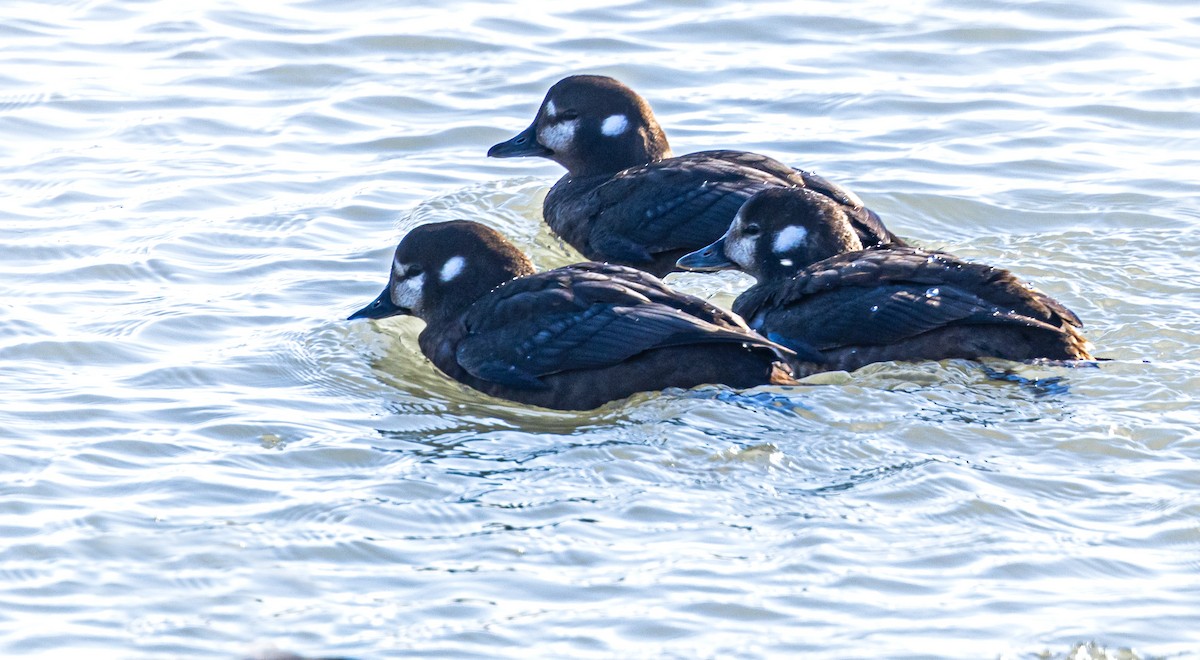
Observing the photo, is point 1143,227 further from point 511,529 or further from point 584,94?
point 511,529

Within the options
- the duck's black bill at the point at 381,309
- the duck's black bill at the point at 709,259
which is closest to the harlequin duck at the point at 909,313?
the duck's black bill at the point at 709,259

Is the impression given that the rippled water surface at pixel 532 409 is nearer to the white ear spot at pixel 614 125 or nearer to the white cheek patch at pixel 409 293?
the white cheek patch at pixel 409 293

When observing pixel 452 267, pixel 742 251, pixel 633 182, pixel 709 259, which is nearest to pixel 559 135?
pixel 633 182

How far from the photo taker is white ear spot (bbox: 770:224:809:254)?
8641 millimetres

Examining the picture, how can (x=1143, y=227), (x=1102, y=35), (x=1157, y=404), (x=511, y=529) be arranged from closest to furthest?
(x=511, y=529), (x=1157, y=404), (x=1143, y=227), (x=1102, y=35)

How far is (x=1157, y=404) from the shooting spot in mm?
7422

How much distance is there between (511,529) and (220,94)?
276 inches

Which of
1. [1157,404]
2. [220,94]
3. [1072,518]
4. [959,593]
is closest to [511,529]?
[959,593]

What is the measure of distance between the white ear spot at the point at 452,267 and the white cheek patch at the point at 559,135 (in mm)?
2279

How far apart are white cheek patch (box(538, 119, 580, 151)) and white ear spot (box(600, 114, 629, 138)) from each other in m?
0.17

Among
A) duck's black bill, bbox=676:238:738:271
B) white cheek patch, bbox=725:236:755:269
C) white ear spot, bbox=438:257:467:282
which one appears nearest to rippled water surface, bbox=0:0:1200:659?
white ear spot, bbox=438:257:467:282

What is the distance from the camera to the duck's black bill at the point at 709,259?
8906mm

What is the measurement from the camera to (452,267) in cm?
842

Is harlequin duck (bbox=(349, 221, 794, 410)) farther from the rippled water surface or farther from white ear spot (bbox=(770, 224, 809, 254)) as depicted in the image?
white ear spot (bbox=(770, 224, 809, 254))
